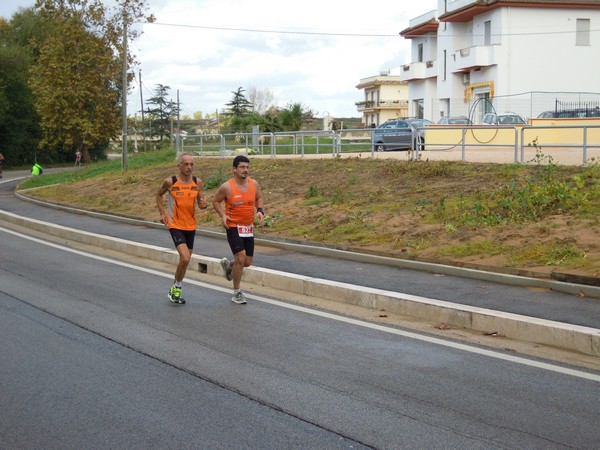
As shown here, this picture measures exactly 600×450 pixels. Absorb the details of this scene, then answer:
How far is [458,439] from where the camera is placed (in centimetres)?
535

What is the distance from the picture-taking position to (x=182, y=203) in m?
10.6

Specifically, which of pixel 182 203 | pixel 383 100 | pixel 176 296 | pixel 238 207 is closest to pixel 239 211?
pixel 238 207

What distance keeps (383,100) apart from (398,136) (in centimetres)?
5518

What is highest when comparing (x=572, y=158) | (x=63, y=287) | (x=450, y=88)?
(x=450, y=88)

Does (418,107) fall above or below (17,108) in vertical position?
below

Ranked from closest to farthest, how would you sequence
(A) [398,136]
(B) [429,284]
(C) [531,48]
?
(B) [429,284] → (A) [398,136] → (C) [531,48]

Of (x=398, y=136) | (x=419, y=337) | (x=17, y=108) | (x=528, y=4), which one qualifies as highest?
(x=528, y=4)

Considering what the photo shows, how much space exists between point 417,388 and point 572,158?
670 inches

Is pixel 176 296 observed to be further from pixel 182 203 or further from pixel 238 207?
pixel 238 207

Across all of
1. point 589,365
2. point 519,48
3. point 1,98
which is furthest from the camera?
point 1,98

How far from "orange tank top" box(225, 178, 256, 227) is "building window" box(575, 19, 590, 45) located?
41.2 meters

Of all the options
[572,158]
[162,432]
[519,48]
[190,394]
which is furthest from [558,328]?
[519,48]

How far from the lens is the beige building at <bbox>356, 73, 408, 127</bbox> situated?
83.5m

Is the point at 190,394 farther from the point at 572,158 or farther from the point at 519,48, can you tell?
the point at 519,48
